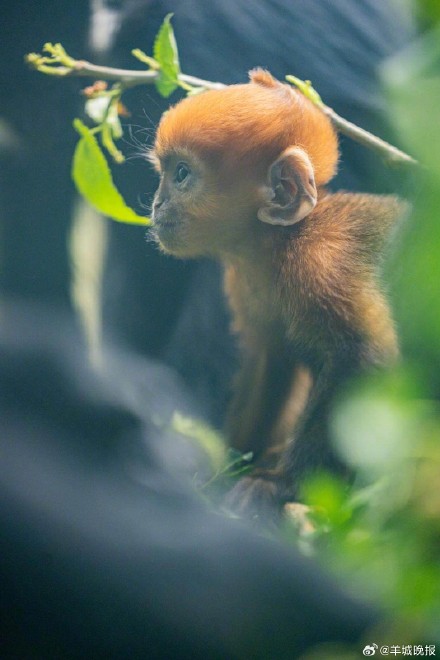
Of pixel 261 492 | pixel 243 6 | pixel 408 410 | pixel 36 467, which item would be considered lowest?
pixel 408 410

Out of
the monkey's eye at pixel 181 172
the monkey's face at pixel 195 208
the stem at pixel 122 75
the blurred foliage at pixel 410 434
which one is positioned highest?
the stem at pixel 122 75

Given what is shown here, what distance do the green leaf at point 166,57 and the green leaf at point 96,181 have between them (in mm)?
176

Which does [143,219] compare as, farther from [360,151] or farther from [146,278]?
[360,151]

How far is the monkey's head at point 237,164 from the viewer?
1.38 metres

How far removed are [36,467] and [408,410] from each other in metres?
0.68

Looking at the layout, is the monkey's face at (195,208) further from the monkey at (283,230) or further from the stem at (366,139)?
the stem at (366,139)

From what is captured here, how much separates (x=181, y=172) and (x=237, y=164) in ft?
0.42

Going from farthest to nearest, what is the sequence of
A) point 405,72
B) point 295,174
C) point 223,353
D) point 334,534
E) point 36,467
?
1. point 223,353
2. point 295,174
3. point 36,467
4. point 334,534
5. point 405,72

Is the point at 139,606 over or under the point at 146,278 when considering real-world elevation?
under

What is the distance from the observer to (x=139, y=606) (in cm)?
80

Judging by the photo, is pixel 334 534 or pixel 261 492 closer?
pixel 334 534

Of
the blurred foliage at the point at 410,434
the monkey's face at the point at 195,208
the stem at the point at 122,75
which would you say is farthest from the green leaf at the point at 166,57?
the blurred foliage at the point at 410,434

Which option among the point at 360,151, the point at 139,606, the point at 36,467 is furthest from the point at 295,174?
the point at 139,606

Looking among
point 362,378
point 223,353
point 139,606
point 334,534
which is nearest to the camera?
point 334,534
